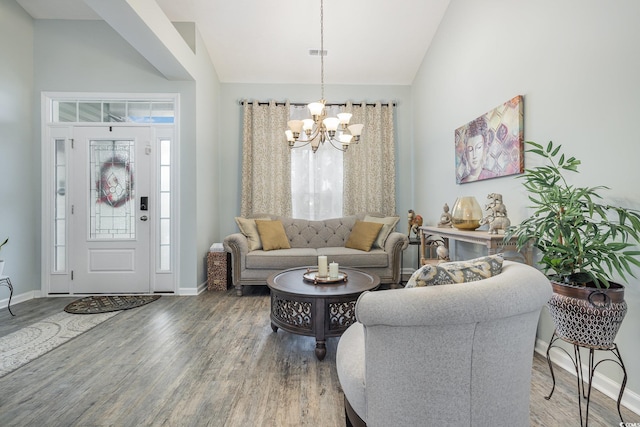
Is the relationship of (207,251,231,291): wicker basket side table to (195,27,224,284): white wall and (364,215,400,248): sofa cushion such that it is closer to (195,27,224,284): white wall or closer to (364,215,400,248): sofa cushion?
(195,27,224,284): white wall

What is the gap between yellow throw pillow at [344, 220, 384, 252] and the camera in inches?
157

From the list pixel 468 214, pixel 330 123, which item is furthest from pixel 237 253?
pixel 468 214

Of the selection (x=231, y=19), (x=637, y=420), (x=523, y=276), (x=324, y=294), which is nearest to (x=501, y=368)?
(x=523, y=276)

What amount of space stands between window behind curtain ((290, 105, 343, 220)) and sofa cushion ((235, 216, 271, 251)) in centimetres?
76

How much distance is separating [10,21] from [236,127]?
2640 millimetres

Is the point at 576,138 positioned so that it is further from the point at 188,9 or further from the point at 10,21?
the point at 10,21

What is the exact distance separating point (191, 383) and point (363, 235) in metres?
2.72

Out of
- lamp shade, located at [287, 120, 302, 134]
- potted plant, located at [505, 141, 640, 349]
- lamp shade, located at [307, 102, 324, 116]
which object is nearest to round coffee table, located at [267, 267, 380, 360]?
potted plant, located at [505, 141, 640, 349]

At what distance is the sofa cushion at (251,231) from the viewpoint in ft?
13.2

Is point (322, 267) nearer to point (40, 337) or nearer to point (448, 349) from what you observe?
point (448, 349)

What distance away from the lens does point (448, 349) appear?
3.23 ft

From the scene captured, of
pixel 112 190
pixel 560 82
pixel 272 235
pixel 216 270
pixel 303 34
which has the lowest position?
pixel 216 270

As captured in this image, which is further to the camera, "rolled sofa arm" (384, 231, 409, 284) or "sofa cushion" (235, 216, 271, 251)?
"sofa cushion" (235, 216, 271, 251)

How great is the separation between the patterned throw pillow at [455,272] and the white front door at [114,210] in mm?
3559
